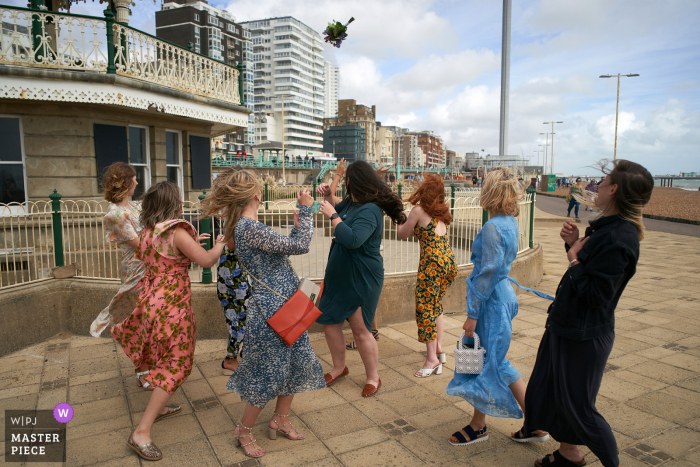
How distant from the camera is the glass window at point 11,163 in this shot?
8.06 metres

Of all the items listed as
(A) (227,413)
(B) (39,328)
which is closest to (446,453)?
(A) (227,413)

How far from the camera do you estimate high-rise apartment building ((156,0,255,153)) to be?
10181 cm

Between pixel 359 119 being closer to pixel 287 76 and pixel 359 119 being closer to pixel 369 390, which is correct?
pixel 287 76

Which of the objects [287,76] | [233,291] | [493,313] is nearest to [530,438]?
[493,313]

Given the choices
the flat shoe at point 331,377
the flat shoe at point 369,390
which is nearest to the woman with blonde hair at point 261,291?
the flat shoe at point 369,390

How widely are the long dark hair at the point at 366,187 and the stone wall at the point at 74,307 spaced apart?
2.31 metres

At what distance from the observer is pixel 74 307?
5480mm

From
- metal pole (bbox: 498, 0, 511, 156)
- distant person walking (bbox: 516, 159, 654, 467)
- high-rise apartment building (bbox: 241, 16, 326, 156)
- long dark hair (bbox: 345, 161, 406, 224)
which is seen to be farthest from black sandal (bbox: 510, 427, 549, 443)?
high-rise apartment building (bbox: 241, 16, 326, 156)

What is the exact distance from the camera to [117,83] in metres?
8.09

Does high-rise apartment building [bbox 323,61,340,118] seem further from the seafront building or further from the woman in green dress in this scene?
the woman in green dress

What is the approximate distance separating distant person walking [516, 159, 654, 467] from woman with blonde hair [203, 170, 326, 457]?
5.13 feet

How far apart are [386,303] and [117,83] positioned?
6341 mm

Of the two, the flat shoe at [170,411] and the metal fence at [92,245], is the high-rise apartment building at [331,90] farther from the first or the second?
the flat shoe at [170,411]

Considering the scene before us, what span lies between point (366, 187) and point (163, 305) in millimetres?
1804
